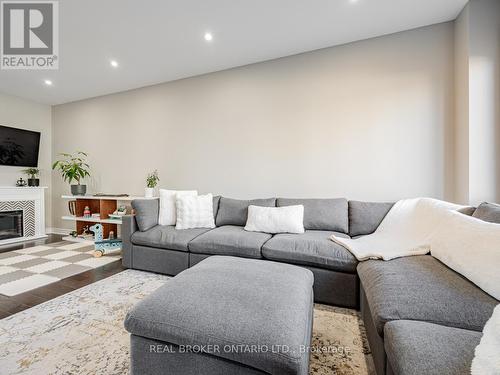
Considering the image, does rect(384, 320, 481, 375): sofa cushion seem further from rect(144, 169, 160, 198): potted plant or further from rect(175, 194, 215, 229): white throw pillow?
rect(144, 169, 160, 198): potted plant

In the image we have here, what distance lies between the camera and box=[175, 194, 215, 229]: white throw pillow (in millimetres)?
2646

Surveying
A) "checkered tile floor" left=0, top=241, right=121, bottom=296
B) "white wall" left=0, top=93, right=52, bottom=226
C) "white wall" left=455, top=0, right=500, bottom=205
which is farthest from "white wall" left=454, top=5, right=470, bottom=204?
"white wall" left=0, top=93, right=52, bottom=226

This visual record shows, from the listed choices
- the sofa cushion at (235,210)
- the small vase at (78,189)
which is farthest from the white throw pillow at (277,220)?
the small vase at (78,189)

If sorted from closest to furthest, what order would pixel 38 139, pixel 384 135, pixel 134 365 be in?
pixel 134 365
pixel 384 135
pixel 38 139

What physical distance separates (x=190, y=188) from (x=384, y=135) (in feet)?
8.58

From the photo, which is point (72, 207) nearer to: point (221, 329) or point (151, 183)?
point (151, 183)

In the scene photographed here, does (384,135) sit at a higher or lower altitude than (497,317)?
higher

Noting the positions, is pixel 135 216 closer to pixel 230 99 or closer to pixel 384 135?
pixel 230 99

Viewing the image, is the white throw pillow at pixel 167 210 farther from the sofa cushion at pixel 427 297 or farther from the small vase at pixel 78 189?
the sofa cushion at pixel 427 297

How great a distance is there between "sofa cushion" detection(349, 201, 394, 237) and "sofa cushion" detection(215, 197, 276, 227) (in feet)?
2.84

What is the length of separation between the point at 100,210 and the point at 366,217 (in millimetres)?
3788

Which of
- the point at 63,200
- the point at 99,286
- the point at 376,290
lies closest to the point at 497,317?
the point at 376,290

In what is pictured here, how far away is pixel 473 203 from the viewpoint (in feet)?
6.77

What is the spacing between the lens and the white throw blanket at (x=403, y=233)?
159cm
